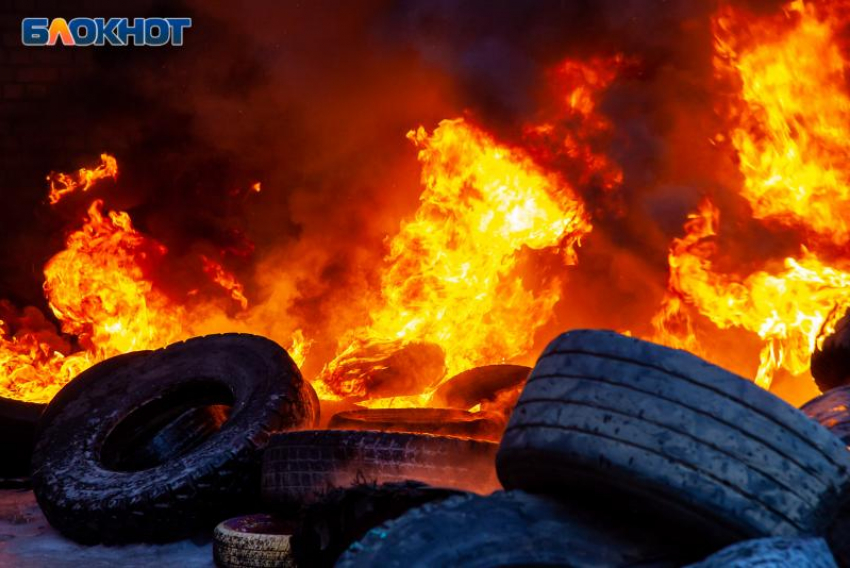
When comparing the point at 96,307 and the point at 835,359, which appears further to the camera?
the point at 96,307

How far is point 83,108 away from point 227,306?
280 cm

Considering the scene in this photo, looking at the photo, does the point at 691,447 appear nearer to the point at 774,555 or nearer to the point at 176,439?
the point at 774,555

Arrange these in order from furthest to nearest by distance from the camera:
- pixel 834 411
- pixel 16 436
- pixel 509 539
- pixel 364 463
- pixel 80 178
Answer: pixel 80 178, pixel 16 436, pixel 364 463, pixel 834 411, pixel 509 539

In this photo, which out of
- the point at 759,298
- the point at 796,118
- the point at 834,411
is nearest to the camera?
the point at 834,411

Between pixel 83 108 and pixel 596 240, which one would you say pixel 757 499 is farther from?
pixel 83 108

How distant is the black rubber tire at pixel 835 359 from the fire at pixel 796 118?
325 centimetres

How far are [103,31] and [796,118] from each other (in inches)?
295

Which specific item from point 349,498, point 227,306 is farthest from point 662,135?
point 349,498

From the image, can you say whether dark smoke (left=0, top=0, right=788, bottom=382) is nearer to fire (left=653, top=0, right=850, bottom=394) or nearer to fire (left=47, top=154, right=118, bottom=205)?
fire (left=47, top=154, right=118, bottom=205)

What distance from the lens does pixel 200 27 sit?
10609 mm

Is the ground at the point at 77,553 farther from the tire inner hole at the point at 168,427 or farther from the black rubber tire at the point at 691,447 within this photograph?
the black rubber tire at the point at 691,447

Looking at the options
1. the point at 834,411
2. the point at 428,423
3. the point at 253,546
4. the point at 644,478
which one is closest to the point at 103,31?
the point at 428,423

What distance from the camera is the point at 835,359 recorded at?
5621 millimetres

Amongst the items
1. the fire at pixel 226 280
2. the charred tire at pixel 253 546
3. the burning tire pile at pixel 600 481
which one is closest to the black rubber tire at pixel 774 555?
the burning tire pile at pixel 600 481
